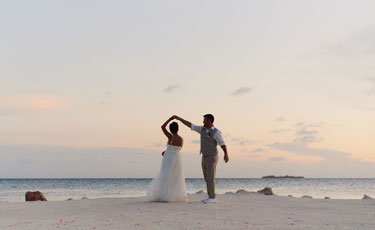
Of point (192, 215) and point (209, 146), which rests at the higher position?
point (209, 146)

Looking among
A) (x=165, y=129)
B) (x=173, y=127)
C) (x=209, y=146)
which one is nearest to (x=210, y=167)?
(x=209, y=146)

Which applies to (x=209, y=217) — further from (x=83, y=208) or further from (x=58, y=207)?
(x=58, y=207)

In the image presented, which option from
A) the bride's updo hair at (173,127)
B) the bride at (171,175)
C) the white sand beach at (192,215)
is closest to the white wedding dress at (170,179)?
the bride at (171,175)

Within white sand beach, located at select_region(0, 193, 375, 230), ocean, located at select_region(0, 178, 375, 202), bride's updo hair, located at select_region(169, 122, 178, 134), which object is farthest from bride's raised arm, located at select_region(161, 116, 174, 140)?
ocean, located at select_region(0, 178, 375, 202)

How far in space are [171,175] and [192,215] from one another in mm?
2752

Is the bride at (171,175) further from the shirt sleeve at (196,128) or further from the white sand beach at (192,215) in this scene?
the white sand beach at (192,215)

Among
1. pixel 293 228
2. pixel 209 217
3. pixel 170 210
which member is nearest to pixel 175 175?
pixel 170 210

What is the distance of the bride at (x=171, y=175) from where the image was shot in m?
14.2

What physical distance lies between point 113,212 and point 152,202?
88.3 inches

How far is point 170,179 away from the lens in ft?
46.9

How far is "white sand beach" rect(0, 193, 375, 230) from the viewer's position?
10582 mm

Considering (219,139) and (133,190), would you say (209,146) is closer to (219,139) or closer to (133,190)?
(219,139)

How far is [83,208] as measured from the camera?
45.6ft

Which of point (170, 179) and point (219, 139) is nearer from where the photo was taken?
point (219, 139)
